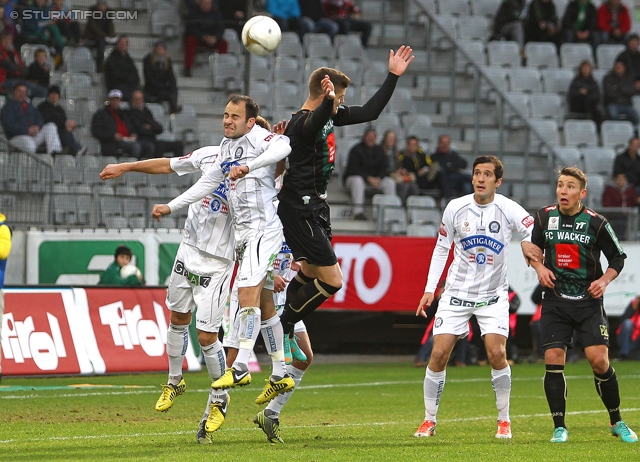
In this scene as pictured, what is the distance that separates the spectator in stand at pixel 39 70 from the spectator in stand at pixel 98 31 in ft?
3.64

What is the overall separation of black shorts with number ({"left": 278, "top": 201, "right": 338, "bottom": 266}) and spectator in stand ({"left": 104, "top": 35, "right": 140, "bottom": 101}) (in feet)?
38.4

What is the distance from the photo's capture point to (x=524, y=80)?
25.3 metres

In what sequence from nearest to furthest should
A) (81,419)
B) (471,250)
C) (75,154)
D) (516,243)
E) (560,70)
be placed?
1. (471,250)
2. (81,419)
3. (75,154)
4. (516,243)
5. (560,70)

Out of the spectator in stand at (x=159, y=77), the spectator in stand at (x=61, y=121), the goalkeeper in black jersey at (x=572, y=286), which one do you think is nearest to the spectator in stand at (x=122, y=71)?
the spectator in stand at (x=159, y=77)

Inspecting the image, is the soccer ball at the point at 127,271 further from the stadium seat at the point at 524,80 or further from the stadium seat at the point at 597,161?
the stadium seat at the point at 524,80

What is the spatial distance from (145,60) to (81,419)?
11.0m

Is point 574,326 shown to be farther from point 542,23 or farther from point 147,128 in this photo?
point 542,23

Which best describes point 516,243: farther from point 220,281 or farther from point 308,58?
point 220,281

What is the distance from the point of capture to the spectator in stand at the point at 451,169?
70.0ft

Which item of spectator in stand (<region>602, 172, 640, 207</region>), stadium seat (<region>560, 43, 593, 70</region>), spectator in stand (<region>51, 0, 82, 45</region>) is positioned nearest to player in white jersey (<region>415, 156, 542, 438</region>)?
spectator in stand (<region>51, 0, 82, 45</region>)

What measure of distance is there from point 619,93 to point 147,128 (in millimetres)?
11451

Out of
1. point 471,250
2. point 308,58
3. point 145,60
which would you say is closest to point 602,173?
point 308,58

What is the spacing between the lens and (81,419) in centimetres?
1053

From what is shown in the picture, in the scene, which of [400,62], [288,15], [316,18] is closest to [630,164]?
[316,18]
